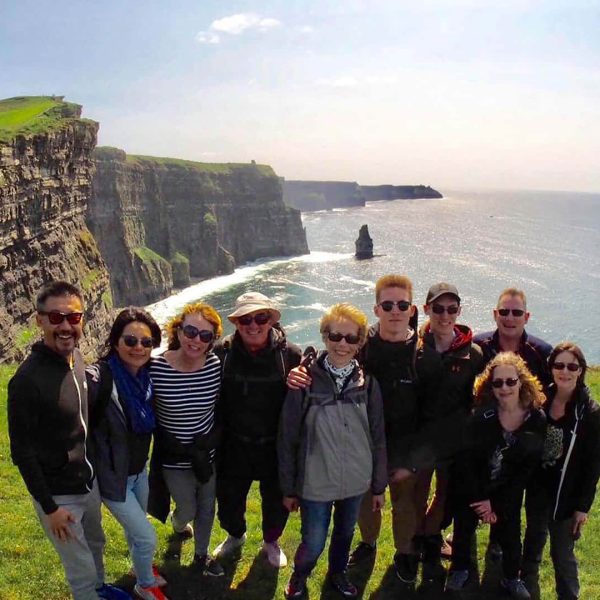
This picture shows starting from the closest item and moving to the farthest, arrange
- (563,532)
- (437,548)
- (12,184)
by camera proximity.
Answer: (563,532), (437,548), (12,184)

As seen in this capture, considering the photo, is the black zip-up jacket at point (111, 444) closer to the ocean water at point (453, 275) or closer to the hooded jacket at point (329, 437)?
the hooded jacket at point (329, 437)

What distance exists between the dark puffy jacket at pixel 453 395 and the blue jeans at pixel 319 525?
112 cm

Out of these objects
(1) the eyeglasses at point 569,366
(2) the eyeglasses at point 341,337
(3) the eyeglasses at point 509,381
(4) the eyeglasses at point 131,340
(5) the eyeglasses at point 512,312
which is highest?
(5) the eyeglasses at point 512,312

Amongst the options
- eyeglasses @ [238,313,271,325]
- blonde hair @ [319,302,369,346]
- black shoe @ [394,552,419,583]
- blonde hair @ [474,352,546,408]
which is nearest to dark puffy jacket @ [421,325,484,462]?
blonde hair @ [474,352,546,408]

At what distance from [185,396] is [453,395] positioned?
2.93 meters

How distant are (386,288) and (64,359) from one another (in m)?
3.29

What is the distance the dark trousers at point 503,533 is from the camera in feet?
18.5

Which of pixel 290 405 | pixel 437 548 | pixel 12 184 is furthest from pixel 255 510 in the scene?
pixel 12 184

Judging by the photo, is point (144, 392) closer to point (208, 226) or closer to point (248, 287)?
point (248, 287)

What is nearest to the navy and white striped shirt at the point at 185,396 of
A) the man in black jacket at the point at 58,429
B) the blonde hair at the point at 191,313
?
the blonde hair at the point at 191,313

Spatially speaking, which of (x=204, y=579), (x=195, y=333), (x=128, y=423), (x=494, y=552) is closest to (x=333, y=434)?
(x=195, y=333)

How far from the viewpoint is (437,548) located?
20.9ft

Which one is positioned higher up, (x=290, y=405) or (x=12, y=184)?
(x=12, y=184)

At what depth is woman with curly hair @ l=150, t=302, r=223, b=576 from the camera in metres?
5.38
